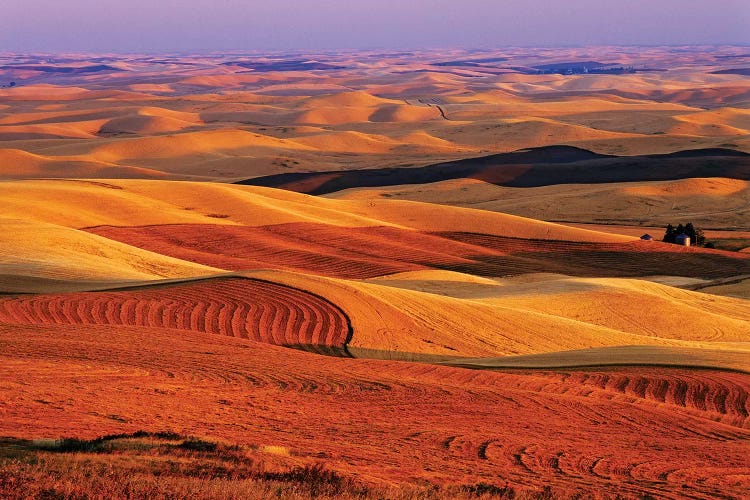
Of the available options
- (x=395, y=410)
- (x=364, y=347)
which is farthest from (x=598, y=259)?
(x=395, y=410)

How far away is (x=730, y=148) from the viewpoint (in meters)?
108

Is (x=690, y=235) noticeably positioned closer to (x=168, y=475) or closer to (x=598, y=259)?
(x=598, y=259)

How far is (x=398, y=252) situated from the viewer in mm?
52281

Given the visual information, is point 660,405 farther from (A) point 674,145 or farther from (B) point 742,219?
(A) point 674,145

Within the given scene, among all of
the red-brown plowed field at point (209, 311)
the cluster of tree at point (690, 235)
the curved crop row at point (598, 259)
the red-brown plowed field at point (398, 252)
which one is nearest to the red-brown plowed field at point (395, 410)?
the red-brown plowed field at point (209, 311)

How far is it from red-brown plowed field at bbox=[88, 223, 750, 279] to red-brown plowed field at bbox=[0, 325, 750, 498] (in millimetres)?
22475

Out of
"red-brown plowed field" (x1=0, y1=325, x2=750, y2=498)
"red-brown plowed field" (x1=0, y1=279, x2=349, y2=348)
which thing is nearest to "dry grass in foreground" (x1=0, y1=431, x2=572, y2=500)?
"red-brown plowed field" (x1=0, y1=325, x2=750, y2=498)

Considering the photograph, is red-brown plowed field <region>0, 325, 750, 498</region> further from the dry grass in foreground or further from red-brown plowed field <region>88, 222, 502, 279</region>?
red-brown plowed field <region>88, 222, 502, 279</region>

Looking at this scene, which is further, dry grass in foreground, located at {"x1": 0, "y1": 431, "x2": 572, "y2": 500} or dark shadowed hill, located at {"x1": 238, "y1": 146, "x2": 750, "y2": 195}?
dark shadowed hill, located at {"x1": 238, "y1": 146, "x2": 750, "y2": 195}

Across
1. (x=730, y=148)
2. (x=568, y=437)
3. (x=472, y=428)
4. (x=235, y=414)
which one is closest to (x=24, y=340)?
(x=235, y=414)

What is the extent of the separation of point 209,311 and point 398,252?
953 inches

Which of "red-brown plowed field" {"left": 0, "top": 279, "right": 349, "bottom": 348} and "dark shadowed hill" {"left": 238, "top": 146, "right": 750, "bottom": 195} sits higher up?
"red-brown plowed field" {"left": 0, "top": 279, "right": 349, "bottom": 348}

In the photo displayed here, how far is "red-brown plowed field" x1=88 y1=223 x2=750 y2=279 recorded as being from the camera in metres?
48.0

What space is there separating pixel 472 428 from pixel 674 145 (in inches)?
4137
